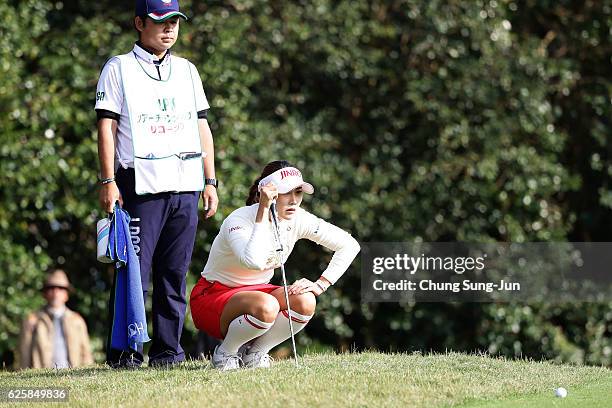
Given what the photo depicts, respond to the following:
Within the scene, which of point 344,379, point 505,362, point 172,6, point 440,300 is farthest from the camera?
point 440,300

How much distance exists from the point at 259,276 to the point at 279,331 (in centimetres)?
37

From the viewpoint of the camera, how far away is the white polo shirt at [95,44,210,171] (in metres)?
7.14

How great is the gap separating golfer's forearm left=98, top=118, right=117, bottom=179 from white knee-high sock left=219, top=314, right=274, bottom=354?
111 centimetres

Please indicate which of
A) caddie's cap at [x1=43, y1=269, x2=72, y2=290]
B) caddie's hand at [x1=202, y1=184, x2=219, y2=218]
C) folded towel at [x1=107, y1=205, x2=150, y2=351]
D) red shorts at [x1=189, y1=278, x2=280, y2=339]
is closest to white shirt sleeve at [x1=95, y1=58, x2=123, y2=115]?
folded towel at [x1=107, y1=205, x2=150, y2=351]

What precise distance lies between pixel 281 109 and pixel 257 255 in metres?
5.97

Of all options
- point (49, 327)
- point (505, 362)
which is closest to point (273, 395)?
point (505, 362)

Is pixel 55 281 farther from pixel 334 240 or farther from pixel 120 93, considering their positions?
pixel 334 240

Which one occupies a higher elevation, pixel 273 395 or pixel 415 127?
pixel 415 127

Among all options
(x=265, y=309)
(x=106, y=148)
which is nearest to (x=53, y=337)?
(x=106, y=148)

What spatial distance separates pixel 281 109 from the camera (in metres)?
12.6

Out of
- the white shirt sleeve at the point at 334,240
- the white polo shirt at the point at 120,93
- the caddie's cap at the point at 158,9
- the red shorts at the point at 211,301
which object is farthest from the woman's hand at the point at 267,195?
the caddie's cap at the point at 158,9

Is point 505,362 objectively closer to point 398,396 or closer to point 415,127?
point 398,396

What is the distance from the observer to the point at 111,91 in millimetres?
7148

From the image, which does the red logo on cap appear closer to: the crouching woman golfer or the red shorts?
the crouching woman golfer
